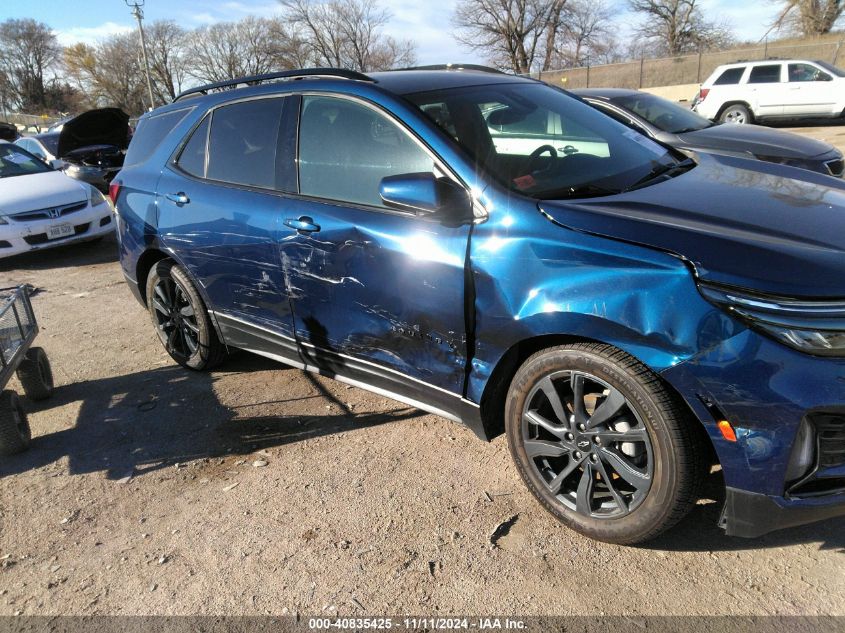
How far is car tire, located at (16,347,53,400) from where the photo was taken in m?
3.93

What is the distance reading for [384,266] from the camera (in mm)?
2838

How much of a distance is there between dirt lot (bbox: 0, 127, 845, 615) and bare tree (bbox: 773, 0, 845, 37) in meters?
52.6

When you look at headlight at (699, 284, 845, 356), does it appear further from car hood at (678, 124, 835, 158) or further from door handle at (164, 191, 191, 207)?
car hood at (678, 124, 835, 158)

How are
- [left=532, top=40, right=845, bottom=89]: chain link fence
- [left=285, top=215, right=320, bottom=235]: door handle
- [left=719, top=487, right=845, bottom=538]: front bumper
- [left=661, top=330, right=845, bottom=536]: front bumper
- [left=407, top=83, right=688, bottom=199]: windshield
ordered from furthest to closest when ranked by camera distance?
[left=532, top=40, right=845, bottom=89]: chain link fence
[left=285, top=215, right=320, bottom=235]: door handle
[left=407, top=83, right=688, bottom=199]: windshield
[left=719, top=487, right=845, bottom=538]: front bumper
[left=661, top=330, right=845, bottom=536]: front bumper

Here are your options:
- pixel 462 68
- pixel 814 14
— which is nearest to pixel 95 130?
pixel 462 68

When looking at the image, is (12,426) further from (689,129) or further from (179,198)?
(689,129)

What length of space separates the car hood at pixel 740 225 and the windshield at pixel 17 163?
352 inches

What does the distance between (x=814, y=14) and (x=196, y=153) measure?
53.8 meters

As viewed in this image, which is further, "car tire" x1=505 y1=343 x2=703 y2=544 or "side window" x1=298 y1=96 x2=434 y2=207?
"side window" x1=298 y1=96 x2=434 y2=207

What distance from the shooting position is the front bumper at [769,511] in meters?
2.07

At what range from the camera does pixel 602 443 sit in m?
2.40

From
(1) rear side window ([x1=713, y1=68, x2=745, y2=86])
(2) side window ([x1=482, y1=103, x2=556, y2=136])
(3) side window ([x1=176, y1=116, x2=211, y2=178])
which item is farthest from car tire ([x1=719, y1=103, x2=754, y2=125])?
(3) side window ([x1=176, y1=116, x2=211, y2=178])

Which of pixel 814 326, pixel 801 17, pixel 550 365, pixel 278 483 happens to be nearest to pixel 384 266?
pixel 550 365

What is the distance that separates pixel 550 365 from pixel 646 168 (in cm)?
129
